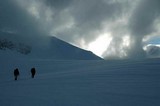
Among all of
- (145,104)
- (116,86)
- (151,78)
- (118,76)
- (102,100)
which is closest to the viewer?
(145,104)

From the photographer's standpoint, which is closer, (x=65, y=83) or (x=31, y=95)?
(x=31, y=95)

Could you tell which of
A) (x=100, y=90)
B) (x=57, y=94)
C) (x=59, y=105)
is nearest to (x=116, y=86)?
(x=100, y=90)

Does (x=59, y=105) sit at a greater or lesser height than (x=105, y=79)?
lesser

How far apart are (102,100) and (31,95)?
4.70 metres

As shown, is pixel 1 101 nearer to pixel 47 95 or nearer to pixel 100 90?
pixel 47 95

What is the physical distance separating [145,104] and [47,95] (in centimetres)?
614

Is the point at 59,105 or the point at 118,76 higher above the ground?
the point at 118,76

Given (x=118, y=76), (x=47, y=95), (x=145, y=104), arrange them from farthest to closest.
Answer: (x=118, y=76) → (x=47, y=95) → (x=145, y=104)

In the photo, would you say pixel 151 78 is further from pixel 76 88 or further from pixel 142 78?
pixel 76 88

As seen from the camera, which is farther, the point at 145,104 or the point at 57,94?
the point at 57,94

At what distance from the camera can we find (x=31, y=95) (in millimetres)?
17781

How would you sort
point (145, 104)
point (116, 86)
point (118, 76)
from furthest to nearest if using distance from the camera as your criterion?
point (118, 76) < point (116, 86) < point (145, 104)

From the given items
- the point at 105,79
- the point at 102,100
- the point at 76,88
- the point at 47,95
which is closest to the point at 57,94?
the point at 47,95

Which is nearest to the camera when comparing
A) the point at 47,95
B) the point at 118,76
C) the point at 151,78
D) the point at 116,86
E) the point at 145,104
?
the point at 145,104
